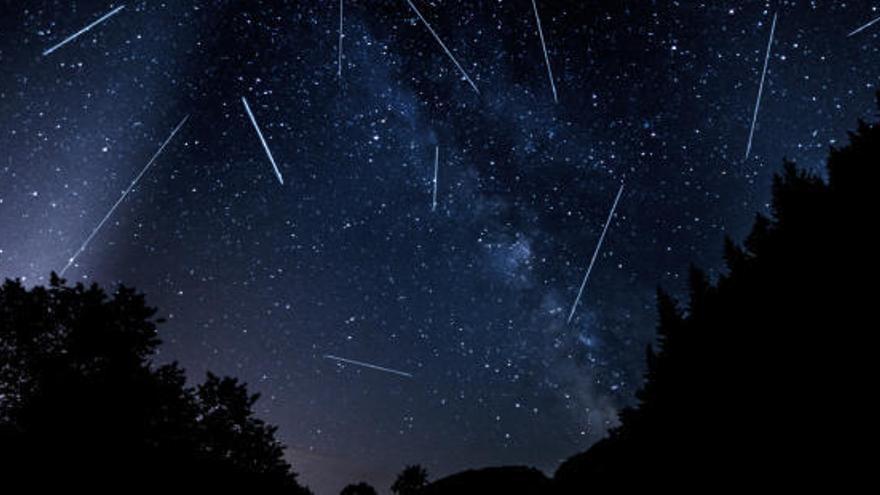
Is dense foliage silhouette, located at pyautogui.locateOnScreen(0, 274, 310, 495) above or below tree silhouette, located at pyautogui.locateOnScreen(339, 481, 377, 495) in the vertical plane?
below

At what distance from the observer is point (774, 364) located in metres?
19.9

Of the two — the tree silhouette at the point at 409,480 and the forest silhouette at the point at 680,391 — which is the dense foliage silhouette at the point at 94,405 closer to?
the forest silhouette at the point at 680,391

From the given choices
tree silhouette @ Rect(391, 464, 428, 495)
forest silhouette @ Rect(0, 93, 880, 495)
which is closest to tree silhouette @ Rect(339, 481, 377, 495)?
Answer: tree silhouette @ Rect(391, 464, 428, 495)

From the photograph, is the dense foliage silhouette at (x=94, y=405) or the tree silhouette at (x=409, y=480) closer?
the dense foliage silhouette at (x=94, y=405)

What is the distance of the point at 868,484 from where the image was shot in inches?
Answer: 507

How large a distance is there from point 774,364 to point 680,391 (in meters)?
5.01

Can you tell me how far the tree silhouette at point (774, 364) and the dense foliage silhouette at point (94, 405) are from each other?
1662cm

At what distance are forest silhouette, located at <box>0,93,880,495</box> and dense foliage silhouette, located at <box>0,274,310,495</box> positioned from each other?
0.17 ft

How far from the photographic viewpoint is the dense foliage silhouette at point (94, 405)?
1462 cm

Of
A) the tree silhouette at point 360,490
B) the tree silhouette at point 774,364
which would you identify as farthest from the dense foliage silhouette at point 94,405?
the tree silhouette at point 360,490

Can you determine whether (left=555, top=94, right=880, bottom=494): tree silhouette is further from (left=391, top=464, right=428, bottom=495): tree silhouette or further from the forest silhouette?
(left=391, top=464, right=428, bottom=495): tree silhouette

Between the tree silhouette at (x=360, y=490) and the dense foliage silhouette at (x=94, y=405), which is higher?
the tree silhouette at (x=360, y=490)

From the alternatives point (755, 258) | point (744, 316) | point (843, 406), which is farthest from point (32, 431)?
point (755, 258)

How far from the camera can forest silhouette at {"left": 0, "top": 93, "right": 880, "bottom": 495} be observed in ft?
50.2
